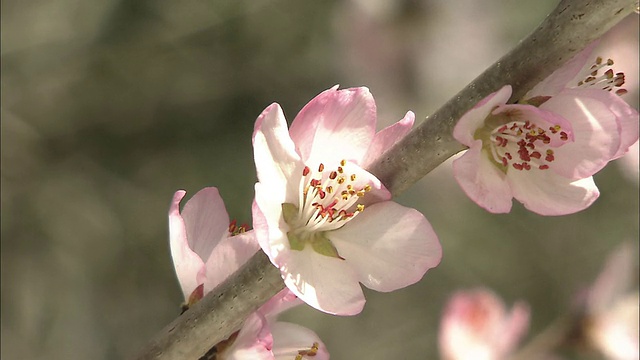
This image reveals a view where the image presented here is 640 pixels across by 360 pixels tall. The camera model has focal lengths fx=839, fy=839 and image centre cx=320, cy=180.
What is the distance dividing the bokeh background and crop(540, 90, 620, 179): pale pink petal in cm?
101

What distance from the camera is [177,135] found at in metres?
1.48

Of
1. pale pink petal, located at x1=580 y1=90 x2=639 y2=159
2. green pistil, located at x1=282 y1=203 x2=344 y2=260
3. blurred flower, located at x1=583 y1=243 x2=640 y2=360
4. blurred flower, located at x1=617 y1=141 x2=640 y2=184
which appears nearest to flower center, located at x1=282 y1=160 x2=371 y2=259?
green pistil, located at x1=282 y1=203 x2=344 y2=260

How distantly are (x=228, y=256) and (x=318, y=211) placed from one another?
46 mm

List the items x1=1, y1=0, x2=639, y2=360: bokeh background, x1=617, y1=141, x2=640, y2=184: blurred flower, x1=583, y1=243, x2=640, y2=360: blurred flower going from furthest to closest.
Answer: x1=1, y1=0, x2=639, y2=360: bokeh background, x1=617, y1=141, x2=640, y2=184: blurred flower, x1=583, y1=243, x2=640, y2=360: blurred flower

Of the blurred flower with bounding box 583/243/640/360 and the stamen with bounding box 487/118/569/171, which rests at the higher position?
the stamen with bounding box 487/118/569/171

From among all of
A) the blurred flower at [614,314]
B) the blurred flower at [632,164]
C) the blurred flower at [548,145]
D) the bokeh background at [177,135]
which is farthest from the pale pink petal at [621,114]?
the bokeh background at [177,135]

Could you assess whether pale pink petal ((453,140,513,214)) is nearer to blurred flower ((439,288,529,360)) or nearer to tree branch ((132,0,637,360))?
tree branch ((132,0,637,360))

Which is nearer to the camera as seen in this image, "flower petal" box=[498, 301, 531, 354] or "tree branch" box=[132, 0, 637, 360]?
"tree branch" box=[132, 0, 637, 360]

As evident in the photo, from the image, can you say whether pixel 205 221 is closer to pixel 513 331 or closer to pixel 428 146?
pixel 428 146

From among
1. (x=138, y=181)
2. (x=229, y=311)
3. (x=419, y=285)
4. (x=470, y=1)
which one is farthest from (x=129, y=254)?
(x=229, y=311)

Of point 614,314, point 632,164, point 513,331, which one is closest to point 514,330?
point 513,331

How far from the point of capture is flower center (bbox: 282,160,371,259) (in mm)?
369

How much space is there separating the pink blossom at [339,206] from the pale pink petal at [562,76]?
0.05m

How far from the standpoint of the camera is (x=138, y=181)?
1458 mm
